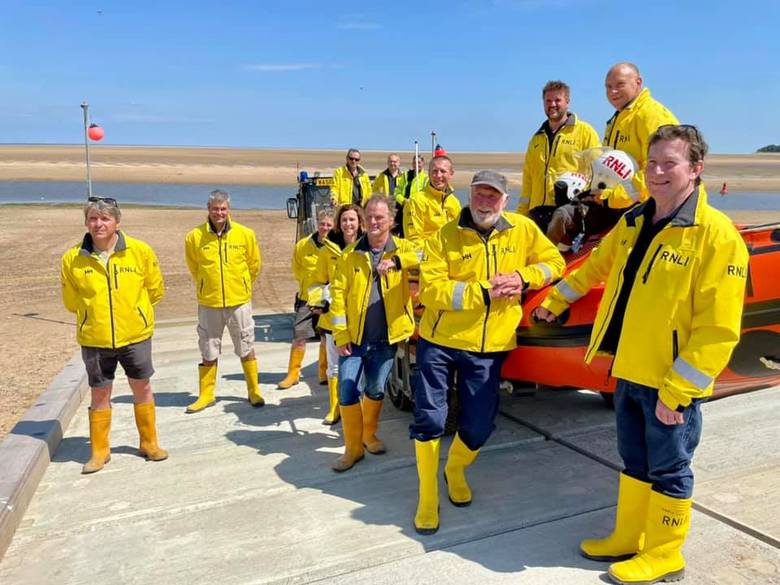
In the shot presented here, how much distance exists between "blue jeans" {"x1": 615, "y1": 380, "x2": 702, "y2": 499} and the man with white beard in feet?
2.27

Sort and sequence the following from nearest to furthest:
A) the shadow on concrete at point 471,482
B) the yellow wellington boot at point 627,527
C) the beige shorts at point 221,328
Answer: the yellow wellington boot at point 627,527 < the shadow on concrete at point 471,482 < the beige shorts at point 221,328

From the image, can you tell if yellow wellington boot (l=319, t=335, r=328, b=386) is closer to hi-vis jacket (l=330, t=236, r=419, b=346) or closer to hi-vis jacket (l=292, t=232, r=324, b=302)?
hi-vis jacket (l=292, t=232, r=324, b=302)

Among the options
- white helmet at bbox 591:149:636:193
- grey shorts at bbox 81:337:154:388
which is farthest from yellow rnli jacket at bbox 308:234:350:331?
white helmet at bbox 591:149:636:193

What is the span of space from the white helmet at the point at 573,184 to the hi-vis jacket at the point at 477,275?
743mm

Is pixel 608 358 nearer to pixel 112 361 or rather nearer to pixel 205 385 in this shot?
pixel 112 361

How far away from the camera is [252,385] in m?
5.45

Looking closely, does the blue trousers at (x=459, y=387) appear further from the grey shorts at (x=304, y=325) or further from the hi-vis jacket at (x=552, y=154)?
the grey shorts at (x=304, y=325)

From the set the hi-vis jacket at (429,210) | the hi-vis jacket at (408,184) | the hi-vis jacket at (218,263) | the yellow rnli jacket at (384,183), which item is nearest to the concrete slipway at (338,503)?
the hi-vis jacket at (218,263)

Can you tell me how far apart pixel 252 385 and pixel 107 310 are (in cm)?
163

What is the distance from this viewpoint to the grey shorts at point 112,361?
4.14 meters

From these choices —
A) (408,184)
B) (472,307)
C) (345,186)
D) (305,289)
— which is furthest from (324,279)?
(345,186)

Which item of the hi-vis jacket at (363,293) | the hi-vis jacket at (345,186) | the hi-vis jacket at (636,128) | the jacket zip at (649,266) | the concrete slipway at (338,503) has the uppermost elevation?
the hi-vis jacket at (636,128)

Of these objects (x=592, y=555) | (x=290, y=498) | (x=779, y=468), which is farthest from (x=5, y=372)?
(x=779, y=468)

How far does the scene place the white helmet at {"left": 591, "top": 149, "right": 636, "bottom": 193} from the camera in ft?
11.8
